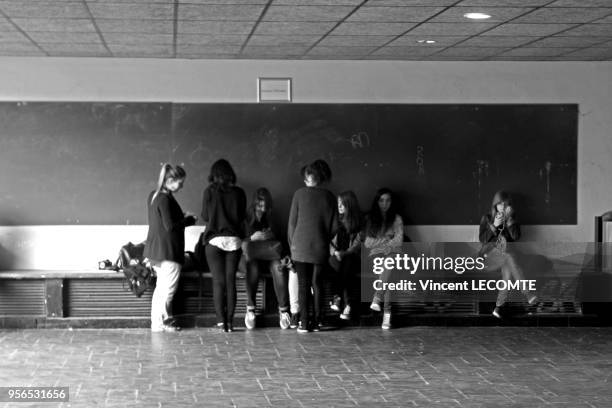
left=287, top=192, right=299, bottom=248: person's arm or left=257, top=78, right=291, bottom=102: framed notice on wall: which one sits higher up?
left=257, top=78, right=291, bottom=102: framed notice on wall

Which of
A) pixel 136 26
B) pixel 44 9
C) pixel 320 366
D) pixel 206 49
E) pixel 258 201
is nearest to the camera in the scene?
pixel 44 9

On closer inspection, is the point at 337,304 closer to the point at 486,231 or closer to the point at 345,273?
the point at 345,273

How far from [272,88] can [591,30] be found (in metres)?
3.20

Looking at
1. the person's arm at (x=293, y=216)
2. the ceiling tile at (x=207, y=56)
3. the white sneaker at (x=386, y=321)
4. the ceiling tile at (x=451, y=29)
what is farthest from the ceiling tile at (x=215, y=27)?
the white sneaker at (x=386, y=321)

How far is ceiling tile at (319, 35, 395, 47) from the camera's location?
815cm

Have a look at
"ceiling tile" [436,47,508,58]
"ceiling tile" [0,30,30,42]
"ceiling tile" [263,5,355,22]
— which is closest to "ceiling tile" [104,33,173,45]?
"ceiling tile" [0,30,30,42]

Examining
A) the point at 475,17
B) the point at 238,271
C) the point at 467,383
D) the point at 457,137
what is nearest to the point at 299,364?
the point at 467,383

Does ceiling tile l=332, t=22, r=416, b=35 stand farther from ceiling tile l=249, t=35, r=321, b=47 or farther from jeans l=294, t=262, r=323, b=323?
jeans l=294, t=262, r=323, b=323

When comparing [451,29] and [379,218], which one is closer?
[451,29]

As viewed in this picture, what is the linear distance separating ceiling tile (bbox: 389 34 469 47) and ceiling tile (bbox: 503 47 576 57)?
775mm

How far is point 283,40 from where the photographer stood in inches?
328

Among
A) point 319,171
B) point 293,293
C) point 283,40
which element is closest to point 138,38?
point 283,40

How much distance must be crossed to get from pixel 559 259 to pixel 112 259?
432 centimetres

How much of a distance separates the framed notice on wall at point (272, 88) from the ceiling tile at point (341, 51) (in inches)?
22.2
